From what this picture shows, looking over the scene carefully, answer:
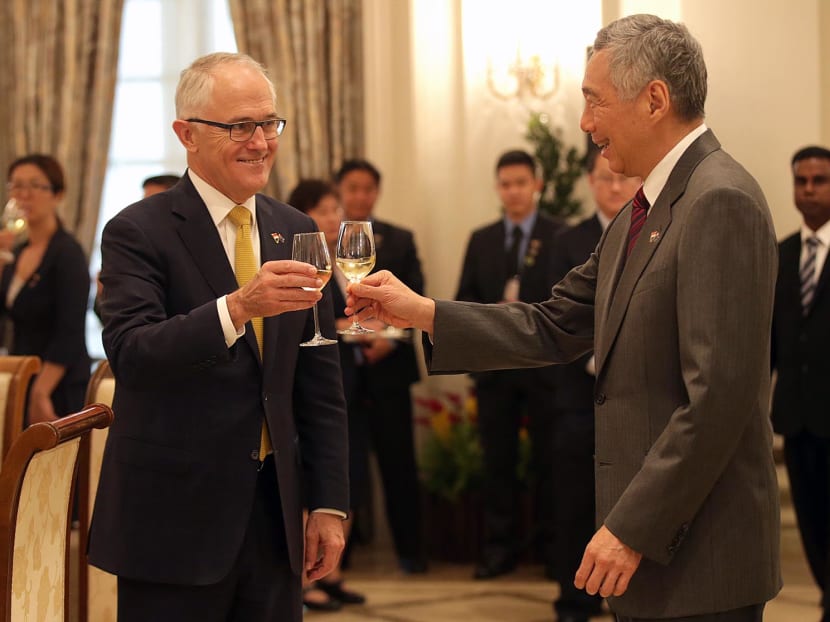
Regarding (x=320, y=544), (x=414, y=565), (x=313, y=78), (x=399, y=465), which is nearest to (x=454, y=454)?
(x=399, y=465)

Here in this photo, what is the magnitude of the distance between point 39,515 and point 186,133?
83 centimetres

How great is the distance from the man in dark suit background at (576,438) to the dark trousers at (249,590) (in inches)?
92.1

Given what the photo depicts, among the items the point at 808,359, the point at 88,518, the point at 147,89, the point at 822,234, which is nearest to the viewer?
the point at 88,518

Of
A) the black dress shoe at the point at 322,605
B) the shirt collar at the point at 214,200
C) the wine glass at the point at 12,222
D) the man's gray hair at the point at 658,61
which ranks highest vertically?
the man's gray hair at the point at 658,61

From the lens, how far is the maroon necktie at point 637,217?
2133 mm

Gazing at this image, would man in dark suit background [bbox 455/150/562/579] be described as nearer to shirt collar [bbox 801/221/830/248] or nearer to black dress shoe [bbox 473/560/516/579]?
black dress shoe [bbox 473/560/516/579]

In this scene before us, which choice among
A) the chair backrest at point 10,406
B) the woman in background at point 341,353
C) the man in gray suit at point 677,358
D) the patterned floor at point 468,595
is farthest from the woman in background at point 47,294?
the man in gray suit at point 677,358

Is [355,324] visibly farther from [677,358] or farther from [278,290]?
[677,358]

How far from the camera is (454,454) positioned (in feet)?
19.0

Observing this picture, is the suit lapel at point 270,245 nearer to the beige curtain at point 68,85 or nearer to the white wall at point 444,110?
the white wall at point 444,110

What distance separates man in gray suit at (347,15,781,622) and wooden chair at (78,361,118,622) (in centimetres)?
135

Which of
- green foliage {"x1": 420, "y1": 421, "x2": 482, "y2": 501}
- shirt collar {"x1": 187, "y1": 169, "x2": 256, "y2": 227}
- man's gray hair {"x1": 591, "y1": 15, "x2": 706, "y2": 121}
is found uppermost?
man's gray hair {"x1": 591, "y1": 15, "x2": 706, "y2": 121}

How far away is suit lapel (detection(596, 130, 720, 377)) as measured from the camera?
2018 millimetres

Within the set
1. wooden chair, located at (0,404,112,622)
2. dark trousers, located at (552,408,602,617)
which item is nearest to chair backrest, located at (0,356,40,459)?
wooden chair, located at (0,404,112,622)
